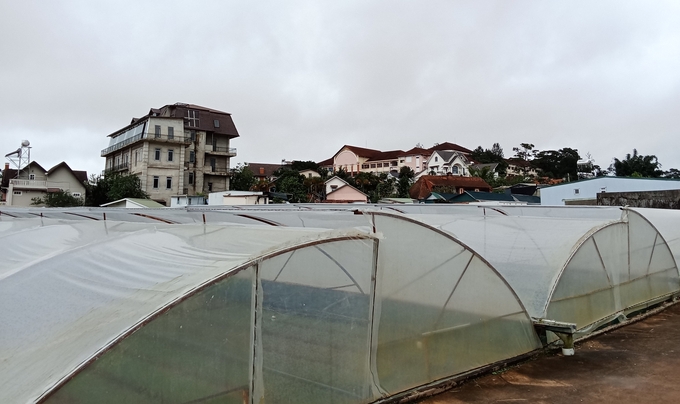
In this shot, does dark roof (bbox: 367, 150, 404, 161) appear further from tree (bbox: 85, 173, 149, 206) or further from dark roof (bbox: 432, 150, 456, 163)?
tree (bbox: 85, 173, 149, 206)

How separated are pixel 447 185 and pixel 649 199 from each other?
31542mm

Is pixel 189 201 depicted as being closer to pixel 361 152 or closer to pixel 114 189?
pixel 114 189

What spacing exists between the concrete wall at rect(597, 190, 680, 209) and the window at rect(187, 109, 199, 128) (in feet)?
133

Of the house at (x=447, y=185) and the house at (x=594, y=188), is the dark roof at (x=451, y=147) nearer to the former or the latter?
the house at (x=447, y=185)

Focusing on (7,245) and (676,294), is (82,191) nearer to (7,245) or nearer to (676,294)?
(7,245)

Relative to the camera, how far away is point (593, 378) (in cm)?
549

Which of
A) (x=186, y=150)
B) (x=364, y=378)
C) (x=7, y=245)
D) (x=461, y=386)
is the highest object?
(x=186, y=150)

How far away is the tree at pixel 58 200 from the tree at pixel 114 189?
1978mm

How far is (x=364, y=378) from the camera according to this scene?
14.0ft

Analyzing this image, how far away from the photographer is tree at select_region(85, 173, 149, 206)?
4153 cm

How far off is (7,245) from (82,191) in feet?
145

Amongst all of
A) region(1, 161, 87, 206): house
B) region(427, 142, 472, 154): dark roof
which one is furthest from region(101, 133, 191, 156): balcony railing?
region(427, 142, 472, 154): dark roof

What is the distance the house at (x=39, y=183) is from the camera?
4322cm

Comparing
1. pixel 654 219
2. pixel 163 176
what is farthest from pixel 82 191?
pixel 654 219
